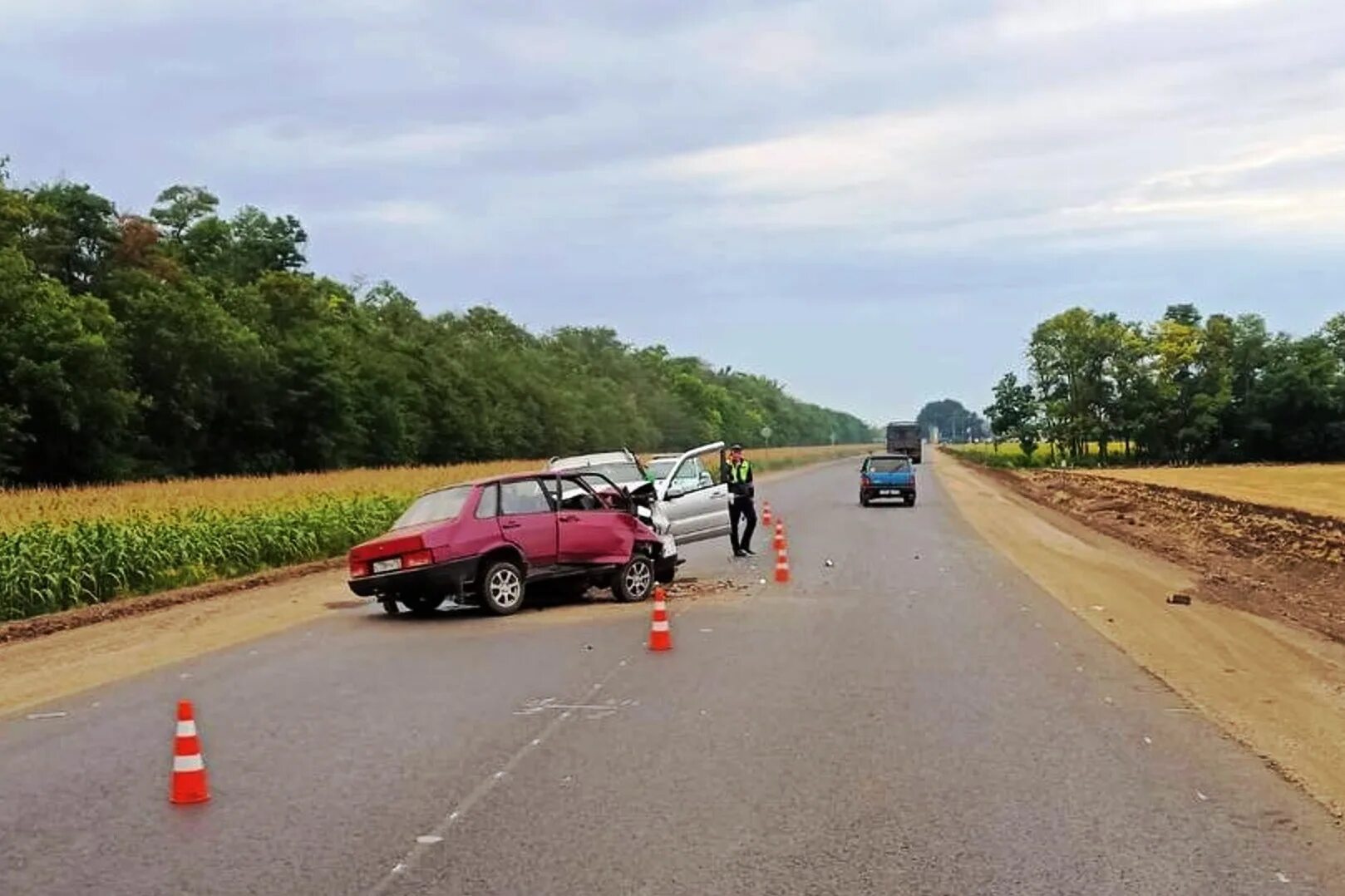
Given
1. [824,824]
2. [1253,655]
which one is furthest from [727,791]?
[1253,655]

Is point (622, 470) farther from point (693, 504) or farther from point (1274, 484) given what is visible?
point (1274, 484)

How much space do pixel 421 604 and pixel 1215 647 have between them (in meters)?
9.11

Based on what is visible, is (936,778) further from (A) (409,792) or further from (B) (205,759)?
(B) (205,759)

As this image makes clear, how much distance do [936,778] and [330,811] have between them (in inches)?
127

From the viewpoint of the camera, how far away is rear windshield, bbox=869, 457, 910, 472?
45.2m

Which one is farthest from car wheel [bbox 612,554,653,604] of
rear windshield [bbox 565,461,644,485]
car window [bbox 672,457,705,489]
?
car window [bbox 672,457,705,489]

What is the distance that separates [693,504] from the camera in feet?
77.8

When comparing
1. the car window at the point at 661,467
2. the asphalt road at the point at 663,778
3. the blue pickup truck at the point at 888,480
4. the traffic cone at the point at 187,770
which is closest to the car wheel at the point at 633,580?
the asphalt road at the point at 663,778

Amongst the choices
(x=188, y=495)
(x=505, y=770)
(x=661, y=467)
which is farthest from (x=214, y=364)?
(x=505, y=770)

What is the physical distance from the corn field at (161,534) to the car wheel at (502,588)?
6.31 m

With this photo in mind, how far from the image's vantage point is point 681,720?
32.2ft

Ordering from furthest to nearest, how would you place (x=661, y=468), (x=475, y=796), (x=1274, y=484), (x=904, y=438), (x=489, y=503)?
(x=904, y=438), (x=1274, y=484), (x=661, y=468), (x=489, y=503), (x=475, y=796)

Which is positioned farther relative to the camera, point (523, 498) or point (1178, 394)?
point (1178, 394)

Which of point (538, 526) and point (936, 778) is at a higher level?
point (538, 526)
